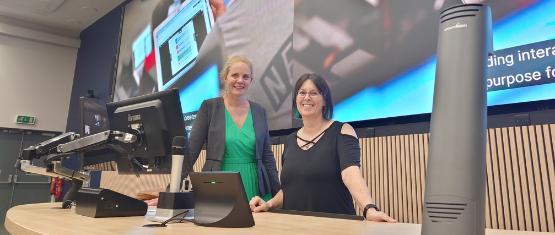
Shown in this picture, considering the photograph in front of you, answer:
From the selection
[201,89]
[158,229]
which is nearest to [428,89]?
[158,229]

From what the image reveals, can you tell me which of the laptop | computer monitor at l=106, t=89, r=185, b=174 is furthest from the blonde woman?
the laptop

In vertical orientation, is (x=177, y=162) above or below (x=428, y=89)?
below

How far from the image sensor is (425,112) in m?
2.87

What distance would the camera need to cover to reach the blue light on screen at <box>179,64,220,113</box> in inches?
185

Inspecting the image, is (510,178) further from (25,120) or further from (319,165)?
(25,120)

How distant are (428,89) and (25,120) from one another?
7.73 m

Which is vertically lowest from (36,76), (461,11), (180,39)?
(461,11)

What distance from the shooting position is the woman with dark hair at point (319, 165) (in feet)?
5.87

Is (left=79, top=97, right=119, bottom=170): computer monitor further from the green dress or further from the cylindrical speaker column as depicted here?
the cylindrical speaker column

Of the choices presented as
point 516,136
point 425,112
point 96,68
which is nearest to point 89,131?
point 425,112

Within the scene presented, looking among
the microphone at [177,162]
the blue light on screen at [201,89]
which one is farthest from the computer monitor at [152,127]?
the blue light on screen at [201,89]

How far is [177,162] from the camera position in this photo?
1.27m

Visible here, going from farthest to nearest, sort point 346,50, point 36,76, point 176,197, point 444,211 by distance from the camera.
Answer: point 36,76
point 346,50
point 176,197
point 444,211

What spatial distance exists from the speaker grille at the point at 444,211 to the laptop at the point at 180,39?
4.59m
